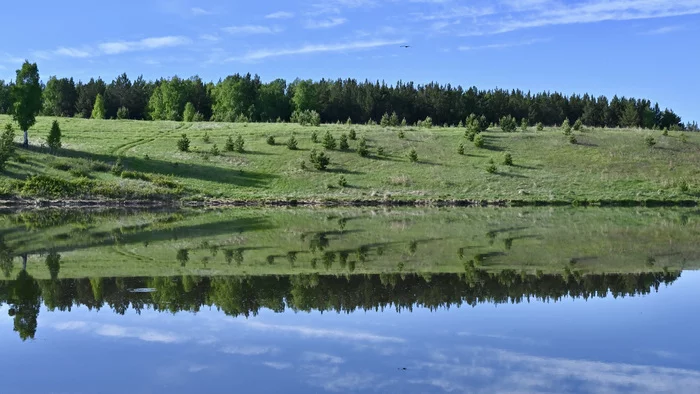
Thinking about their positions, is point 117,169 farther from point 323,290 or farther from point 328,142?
point 323,290

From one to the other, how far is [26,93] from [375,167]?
37.5 metres

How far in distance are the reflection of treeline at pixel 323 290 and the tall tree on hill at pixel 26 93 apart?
55.9 metres

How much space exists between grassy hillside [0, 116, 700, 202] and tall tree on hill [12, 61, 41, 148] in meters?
4.34

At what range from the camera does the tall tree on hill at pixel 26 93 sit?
67.8 metres

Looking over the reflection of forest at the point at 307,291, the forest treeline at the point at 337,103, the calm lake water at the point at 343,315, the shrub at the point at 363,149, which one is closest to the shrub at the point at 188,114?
the forest treeline at the point at 337,103

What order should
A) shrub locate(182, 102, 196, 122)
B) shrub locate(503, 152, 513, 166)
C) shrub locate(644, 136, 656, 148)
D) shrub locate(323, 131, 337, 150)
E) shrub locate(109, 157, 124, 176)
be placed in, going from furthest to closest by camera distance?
shrub locate(182, 102, 196, 122), shrub locate(644, 136, 656, 148), shrub locate(323, 131, 337, 150), shrub locate(503, 152, 513, 166), shrub locate(109, 157, 124, 176)

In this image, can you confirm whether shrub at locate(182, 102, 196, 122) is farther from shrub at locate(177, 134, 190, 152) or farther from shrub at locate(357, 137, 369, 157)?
shrub at locate(357, 137, 369, 157)

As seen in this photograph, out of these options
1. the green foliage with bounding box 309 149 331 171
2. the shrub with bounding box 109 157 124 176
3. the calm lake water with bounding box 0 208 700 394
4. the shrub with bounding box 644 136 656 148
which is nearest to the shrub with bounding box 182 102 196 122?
the shrub with bounding box 109 157 124 176

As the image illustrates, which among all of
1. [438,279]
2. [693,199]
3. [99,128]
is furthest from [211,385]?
[99,128]

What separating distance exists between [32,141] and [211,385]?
76419mm

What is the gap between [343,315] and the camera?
15.1 m

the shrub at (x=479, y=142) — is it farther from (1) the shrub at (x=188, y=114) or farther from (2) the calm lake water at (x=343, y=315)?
(1) the shrub at (x=188, y=114)

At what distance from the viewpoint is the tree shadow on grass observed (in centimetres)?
6871

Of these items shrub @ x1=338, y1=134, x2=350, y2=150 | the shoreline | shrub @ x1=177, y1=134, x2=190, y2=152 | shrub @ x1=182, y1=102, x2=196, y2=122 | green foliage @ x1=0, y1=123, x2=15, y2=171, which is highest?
shrub @ x1=182, y1=102, x2=196, y2=122
